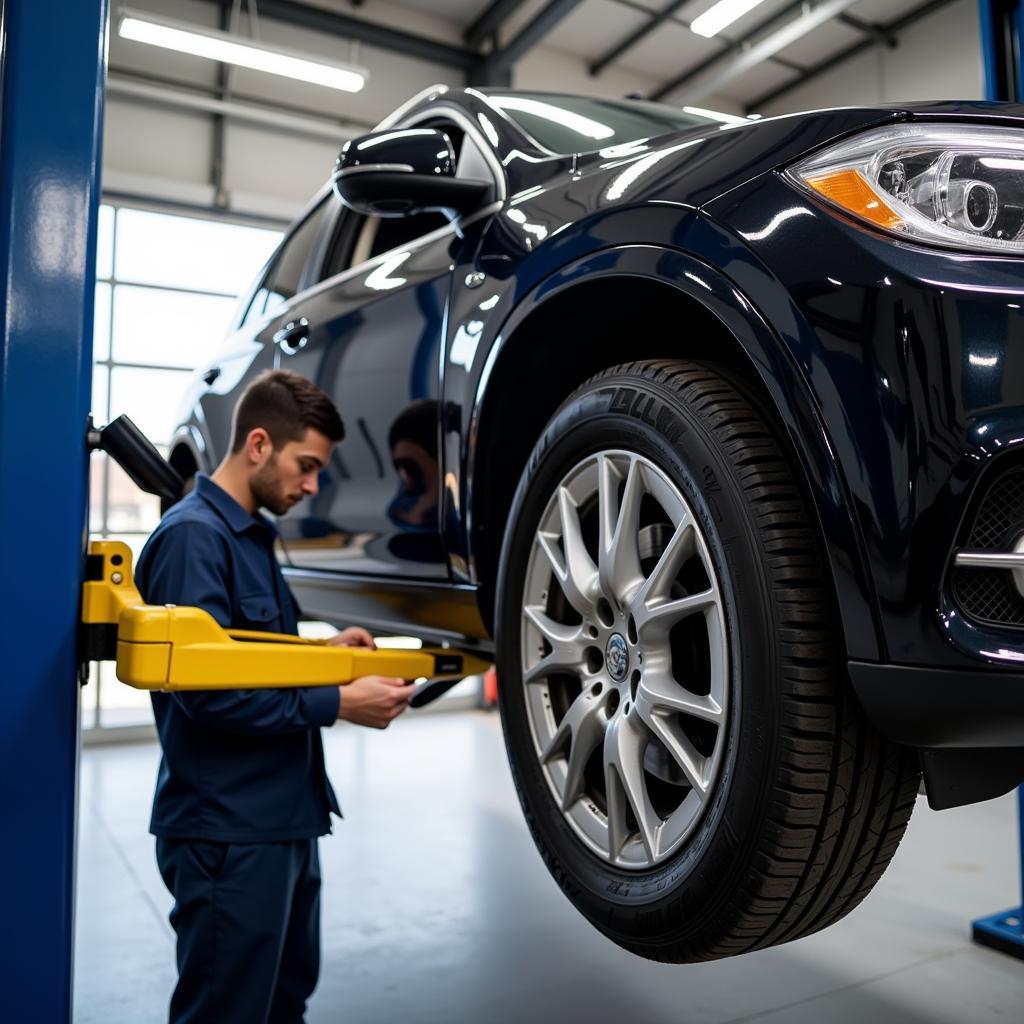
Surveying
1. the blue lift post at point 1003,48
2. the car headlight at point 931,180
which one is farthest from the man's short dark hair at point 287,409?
the blue lift post at point 1003,48

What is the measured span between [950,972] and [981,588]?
71.6 inches

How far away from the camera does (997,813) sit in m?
3.87

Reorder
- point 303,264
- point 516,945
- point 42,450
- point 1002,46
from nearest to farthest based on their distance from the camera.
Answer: point 42,450 → point 1002,46 → point 516,945 → point 303,264

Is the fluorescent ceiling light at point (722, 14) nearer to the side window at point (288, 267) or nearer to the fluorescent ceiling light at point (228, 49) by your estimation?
the fluorescent ceiling light at point (228, 49)

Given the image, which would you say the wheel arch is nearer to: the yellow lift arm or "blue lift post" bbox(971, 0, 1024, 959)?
the yellow lift arm

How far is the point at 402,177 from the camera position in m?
1.62

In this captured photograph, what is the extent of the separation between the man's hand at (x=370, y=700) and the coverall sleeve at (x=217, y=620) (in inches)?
0.8

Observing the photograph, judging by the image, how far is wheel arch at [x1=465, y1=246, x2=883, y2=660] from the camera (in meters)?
0.96

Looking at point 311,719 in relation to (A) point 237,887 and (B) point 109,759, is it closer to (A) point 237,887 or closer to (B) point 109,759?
(A) point 237,887

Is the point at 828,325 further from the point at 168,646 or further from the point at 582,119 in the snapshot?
the point at 582,119

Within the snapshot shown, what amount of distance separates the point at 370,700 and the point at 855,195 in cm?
100

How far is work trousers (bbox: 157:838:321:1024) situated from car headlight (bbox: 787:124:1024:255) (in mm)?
1320

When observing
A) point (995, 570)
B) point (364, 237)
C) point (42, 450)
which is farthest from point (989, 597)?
point (364, 237)

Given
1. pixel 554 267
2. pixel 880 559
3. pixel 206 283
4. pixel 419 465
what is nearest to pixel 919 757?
pixel 880 559
